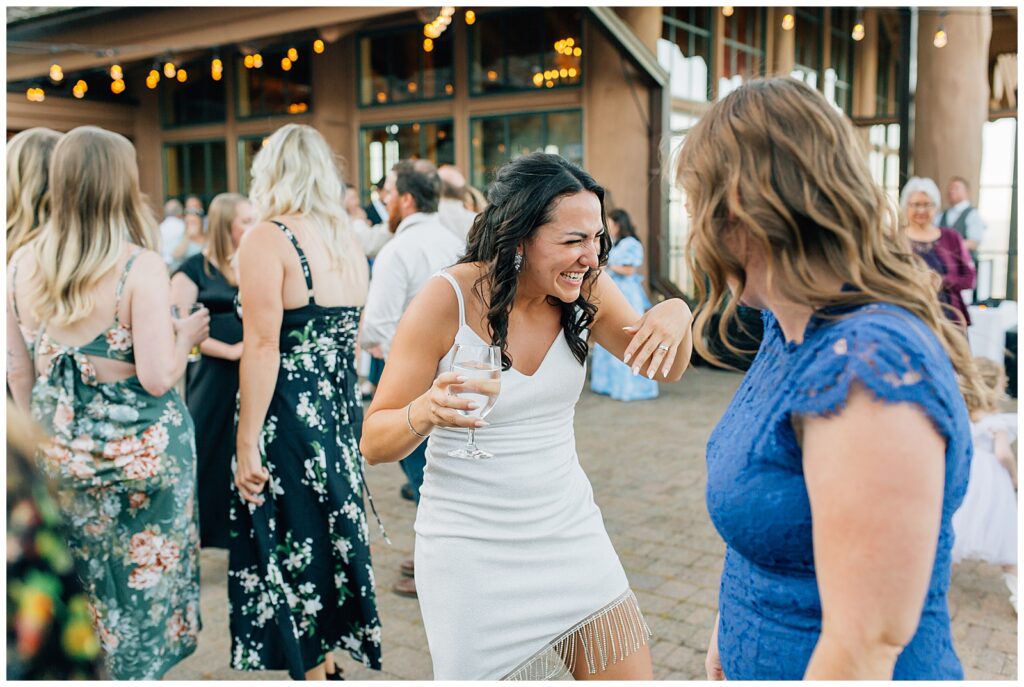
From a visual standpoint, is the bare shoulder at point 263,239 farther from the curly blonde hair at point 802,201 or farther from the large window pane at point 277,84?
the large window pane at point 277,84

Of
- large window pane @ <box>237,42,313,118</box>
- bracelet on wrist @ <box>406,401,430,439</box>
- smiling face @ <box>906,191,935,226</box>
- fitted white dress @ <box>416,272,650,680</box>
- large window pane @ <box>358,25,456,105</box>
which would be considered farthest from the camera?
large window pane @ <box>237,42,313,118</box>

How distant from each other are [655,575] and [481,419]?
282cm

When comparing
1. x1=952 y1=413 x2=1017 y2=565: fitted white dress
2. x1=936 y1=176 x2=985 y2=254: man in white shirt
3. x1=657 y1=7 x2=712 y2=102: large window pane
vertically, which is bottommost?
x1=952 y1=413 x2=1017 y2=565: fitted white dress

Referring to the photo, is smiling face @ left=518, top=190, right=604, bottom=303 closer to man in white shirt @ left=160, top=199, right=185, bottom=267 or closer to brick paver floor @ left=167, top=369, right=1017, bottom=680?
brick paver floor @ left=167, top=369, right=1017, bottom=680

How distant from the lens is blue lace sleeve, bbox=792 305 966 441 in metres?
1.24

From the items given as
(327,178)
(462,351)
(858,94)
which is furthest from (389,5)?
(858,94)

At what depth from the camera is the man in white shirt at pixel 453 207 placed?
5.35 meters

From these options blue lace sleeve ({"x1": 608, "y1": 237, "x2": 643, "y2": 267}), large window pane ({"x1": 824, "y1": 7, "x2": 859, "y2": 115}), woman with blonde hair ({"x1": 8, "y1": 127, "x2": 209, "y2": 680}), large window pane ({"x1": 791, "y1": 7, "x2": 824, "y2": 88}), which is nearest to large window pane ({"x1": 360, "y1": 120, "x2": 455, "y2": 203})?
blue lace sleeve ({"x1": 608, "y1": 237, "x2": 643, "y2": 267})

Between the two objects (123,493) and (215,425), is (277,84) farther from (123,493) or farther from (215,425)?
(123,493)

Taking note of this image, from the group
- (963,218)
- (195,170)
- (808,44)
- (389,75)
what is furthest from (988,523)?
(195,170)

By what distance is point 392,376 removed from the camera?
2.20m

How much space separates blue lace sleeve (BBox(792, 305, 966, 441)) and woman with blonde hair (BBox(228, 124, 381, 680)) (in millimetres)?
2197

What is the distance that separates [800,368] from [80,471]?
7.82 feet

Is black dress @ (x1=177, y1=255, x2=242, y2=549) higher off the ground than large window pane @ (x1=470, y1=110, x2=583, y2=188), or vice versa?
large window pane @ (x1=470, y1=110, x2=583, y2=188)
